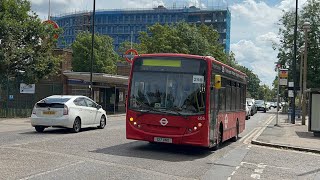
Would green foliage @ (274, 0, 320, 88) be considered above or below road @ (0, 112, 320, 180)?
above

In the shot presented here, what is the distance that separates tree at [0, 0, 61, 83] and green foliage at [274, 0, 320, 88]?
3830cm

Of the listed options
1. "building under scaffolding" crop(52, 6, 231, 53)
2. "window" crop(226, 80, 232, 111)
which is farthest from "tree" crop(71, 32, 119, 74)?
"building under scaffolding" crop(52, 6, 231, 53)

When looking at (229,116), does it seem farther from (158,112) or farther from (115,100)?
(115,100)

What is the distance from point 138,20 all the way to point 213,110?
136454 millimetres

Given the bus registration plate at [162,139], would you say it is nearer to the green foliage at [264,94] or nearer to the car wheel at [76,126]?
the car wheel at [76,126]

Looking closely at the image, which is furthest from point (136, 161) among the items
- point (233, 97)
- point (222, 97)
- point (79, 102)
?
point (79, 102)

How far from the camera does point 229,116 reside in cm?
1648

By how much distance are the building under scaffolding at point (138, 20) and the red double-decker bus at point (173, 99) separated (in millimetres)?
125947

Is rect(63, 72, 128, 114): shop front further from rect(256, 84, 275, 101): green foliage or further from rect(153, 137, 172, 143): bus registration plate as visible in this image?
rect(256, 84, 275, 101): green foliage

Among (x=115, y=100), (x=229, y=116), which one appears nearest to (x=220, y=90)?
(x=229, y=116)

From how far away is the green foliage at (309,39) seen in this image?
61.0 metres

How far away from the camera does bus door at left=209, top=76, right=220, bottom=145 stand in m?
13.4

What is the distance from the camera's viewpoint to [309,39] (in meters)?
62.2

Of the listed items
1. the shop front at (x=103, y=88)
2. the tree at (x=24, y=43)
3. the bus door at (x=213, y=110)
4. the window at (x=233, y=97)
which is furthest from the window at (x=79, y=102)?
the shop front at (x=103, y=88)
